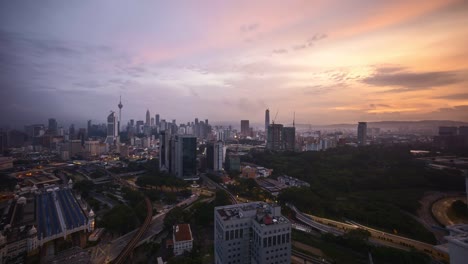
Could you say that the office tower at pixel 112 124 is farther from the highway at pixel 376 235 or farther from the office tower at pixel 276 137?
the highway at pixel 376 235

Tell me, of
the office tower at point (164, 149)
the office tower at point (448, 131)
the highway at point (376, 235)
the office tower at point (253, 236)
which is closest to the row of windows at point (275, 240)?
the office tower at point (253, 236)

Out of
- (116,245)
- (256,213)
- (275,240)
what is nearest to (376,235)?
(275,240)

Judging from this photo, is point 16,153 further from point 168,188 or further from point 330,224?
point 330,224

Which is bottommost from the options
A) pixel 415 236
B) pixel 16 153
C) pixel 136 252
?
pixel 136 252

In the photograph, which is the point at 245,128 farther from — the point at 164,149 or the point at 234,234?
the point at 234,234

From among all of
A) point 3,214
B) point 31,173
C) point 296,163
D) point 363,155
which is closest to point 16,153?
point 31,173
